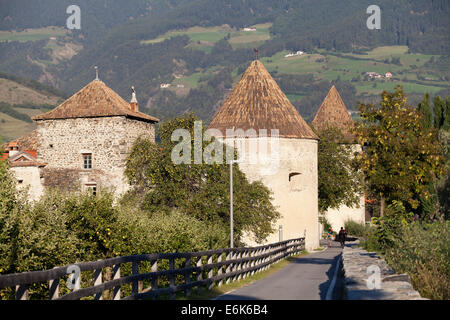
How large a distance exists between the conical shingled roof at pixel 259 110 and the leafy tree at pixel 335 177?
7.36m

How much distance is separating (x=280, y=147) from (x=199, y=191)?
733cm

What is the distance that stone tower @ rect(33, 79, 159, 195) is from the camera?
166ft

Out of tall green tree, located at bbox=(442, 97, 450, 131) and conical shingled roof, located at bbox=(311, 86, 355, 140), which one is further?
tall green tree, located at bbox=(442, 97, 450, 131)

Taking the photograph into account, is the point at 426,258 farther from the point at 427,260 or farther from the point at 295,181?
the point at 295,181

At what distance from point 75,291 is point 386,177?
76.2 feet

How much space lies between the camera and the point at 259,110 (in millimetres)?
48438

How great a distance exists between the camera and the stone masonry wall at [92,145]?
50531 millimetres

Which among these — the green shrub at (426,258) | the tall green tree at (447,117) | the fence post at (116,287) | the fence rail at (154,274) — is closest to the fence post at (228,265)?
the fence rail at (154,274)

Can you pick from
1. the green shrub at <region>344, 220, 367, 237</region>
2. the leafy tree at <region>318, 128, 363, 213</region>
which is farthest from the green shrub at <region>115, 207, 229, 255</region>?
the green shrub at <region>344, 220, 367, 237</region>

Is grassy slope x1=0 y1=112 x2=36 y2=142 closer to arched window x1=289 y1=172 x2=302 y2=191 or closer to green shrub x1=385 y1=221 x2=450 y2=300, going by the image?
arched window x1=289 y1=172 x2=302 y2=191

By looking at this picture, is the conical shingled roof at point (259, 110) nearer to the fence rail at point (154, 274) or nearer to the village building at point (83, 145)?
the village building at point (83, 145)
